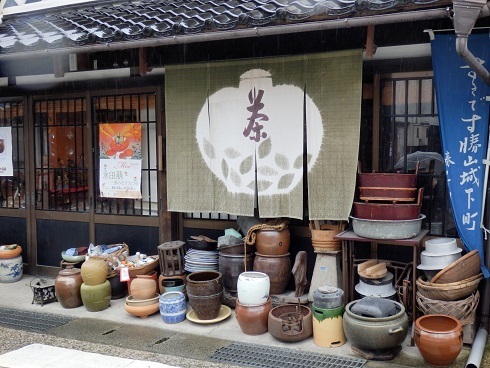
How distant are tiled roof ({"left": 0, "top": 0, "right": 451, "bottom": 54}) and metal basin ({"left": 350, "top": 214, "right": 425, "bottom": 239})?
2623 mm

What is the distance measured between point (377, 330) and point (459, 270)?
1.27 m

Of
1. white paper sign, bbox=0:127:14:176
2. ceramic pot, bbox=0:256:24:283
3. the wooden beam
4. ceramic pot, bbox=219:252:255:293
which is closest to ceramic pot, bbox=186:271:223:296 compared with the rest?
ceramic pot, bbox=219:252:255:293

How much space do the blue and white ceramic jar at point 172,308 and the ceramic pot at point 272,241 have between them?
1.42 m

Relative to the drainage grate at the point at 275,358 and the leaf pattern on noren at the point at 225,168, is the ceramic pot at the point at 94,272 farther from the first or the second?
the drainage grate at the point at 275,358

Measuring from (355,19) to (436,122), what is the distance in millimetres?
2241

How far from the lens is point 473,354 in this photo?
6109 millimetres

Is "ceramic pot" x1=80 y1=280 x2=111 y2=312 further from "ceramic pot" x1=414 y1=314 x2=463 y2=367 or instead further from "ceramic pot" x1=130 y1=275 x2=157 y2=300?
"ceramic pot" x1=414 y1=314 x2=463 y2=367

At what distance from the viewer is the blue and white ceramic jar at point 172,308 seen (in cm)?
782

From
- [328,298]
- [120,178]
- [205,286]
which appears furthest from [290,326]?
[120,178]

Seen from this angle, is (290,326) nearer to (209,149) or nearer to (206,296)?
(206,296)

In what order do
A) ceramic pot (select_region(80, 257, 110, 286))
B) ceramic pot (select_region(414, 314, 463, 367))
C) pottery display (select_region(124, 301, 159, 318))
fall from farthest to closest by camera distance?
ceramic pot (select_region(80, 257, 110, 286))
pottery display (select_region(124, 301, 159, 318))
ceramic pot (select_region(414, 314, 463, 367))

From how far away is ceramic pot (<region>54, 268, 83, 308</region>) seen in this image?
8.57 meters

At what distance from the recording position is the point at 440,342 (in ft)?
19.5

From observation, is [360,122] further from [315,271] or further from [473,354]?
[473,354]
